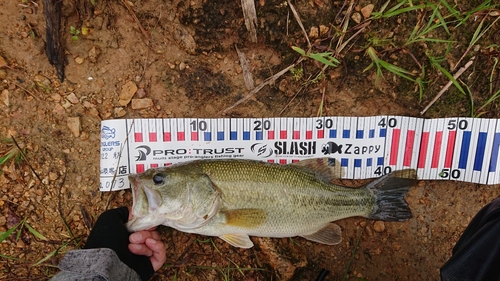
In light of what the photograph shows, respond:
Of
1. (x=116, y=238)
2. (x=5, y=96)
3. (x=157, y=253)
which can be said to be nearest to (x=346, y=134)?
(x=157, y=253)

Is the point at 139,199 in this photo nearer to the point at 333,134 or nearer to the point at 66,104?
the point at 66,104

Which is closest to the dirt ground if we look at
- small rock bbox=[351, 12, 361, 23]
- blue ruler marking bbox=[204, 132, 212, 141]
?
small rock bbox=[351, 12, 361, 23]

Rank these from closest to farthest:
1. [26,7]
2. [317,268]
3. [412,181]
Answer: [26,7] → [412,181] → [317,268]

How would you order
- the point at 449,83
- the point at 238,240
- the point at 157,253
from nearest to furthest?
the point at 238,240, the point at 157,253, the point at 449,83

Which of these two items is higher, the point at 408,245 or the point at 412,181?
the point at 412,181

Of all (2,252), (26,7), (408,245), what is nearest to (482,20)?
(408,245)

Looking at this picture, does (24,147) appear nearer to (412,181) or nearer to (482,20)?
(412,181)

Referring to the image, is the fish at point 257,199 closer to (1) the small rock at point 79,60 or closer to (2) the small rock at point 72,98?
(2) the small rock at point 72,98
